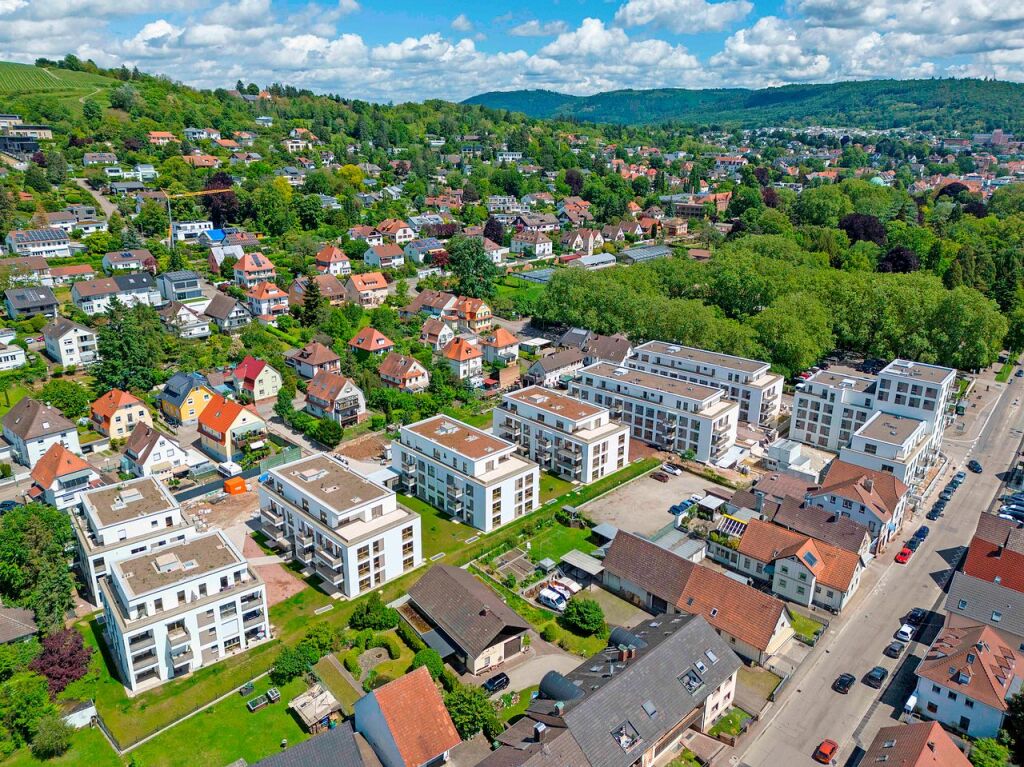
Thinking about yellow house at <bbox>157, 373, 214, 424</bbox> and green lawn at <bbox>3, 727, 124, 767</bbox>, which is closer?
green lawn at <bbox>3, 727, 124, 767</bbox>

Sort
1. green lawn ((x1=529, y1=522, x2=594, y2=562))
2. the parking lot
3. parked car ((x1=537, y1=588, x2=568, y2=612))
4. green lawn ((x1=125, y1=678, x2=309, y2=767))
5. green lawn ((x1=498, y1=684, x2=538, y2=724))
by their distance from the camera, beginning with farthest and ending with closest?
1. the parking lot
2. green lawn ((x1=529, y1=522, x2=594, y2=562))
3. parked car ((x1=537, y1=588, x2=568, y2=612))
4. green lawn ((x1=498, y1=684, x2=538, y2=724))
5. green lawn ((x1=125, y1=678, x2=309, y2=767))

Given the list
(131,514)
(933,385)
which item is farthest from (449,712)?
(933,385)

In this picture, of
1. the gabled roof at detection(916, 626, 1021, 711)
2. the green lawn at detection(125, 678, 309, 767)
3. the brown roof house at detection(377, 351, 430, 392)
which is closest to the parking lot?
the gabled roof at detection(916, 626, 1021, 711)

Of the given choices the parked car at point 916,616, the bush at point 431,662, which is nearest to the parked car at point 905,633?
the parked car at point 916,616

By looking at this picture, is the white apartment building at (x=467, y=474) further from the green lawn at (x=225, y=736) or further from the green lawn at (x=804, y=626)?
the green lawn at (x=804, y=626)

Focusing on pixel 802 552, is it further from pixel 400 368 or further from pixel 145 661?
pixel 400 368

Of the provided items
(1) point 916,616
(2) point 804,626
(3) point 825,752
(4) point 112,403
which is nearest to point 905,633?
(1) point 916,616

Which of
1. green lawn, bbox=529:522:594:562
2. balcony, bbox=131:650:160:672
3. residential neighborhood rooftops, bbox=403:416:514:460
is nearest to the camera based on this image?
balcony, bbox=131:650:160:672

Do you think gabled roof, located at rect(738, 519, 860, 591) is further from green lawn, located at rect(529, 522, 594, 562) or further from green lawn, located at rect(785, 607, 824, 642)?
green lawn, located at rect(529, 522, 594, 562)
